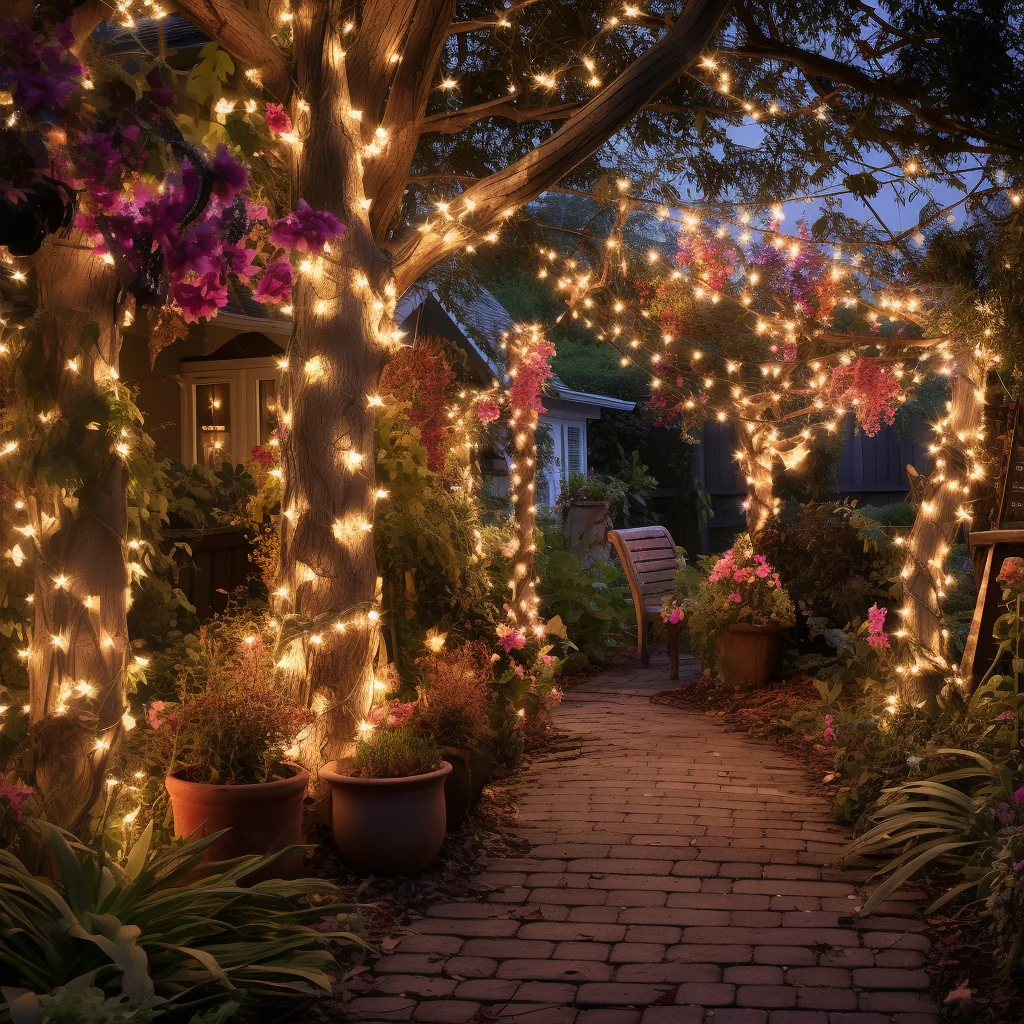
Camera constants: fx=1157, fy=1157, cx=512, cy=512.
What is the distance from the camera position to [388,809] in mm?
4621

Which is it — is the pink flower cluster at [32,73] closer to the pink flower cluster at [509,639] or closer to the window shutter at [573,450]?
the pink flower cluster at [509,639]

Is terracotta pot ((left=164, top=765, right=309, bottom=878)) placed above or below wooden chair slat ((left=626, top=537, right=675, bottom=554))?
below

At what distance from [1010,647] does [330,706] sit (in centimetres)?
313

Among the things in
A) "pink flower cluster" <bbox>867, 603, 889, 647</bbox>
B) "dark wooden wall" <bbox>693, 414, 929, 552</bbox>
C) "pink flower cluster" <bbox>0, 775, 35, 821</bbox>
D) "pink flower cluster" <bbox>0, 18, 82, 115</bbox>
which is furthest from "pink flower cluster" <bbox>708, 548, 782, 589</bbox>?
"dark wooden wall" <bbox>693, 414, 929, 552</bbox>

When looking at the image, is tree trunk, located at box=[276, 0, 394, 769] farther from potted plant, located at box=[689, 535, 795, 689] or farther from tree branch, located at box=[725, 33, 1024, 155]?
potted plant, located at box=[689, 535, 795, 689]

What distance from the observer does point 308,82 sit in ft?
16.5

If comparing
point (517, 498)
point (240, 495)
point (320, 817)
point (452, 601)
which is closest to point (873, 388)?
point (517, 498)

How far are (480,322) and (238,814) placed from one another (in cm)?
1067

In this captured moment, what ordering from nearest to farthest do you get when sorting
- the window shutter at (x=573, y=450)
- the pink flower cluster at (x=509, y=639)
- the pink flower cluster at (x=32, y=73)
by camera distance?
the pink flower cluster at (x=32, y=73)
the pink flower cluster at (x=509, y=639)
the window shutter at (x=573, y=450)

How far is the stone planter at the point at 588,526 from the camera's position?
556 inches

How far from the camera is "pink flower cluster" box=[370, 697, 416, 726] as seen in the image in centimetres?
516

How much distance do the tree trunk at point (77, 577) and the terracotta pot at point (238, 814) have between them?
1.19 ft

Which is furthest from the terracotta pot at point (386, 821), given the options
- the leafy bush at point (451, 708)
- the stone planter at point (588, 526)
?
the stone planter at point (588, 526)

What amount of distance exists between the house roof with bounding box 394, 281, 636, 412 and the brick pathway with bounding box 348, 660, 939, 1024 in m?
5.44
